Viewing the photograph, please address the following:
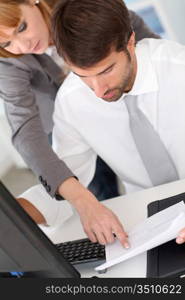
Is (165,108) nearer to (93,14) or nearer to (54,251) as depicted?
(93,14)

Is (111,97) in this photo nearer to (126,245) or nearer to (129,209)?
(129,209)

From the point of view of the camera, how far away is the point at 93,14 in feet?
3.71

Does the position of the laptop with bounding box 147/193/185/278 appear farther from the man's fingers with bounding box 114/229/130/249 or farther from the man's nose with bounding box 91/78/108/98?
the man's nose with bounding box 91/78/108/98

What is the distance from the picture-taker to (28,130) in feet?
4.48

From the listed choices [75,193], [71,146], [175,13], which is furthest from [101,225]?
[175,13]

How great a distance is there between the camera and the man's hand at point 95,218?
102cm

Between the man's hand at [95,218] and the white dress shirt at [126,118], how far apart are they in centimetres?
29

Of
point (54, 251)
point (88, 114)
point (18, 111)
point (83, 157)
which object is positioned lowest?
point (83, 157)

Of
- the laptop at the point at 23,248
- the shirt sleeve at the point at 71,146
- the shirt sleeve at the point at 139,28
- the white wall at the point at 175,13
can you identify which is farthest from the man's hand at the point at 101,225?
the white wall at the point at 175,13

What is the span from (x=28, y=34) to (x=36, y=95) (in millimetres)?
354

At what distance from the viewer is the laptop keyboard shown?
1.01 meters

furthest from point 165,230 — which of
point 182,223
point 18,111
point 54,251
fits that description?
point 18,111

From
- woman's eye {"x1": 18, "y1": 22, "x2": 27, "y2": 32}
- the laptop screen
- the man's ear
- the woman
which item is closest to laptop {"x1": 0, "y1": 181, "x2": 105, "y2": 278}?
the laptop screen

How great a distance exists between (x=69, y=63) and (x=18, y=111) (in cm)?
33
